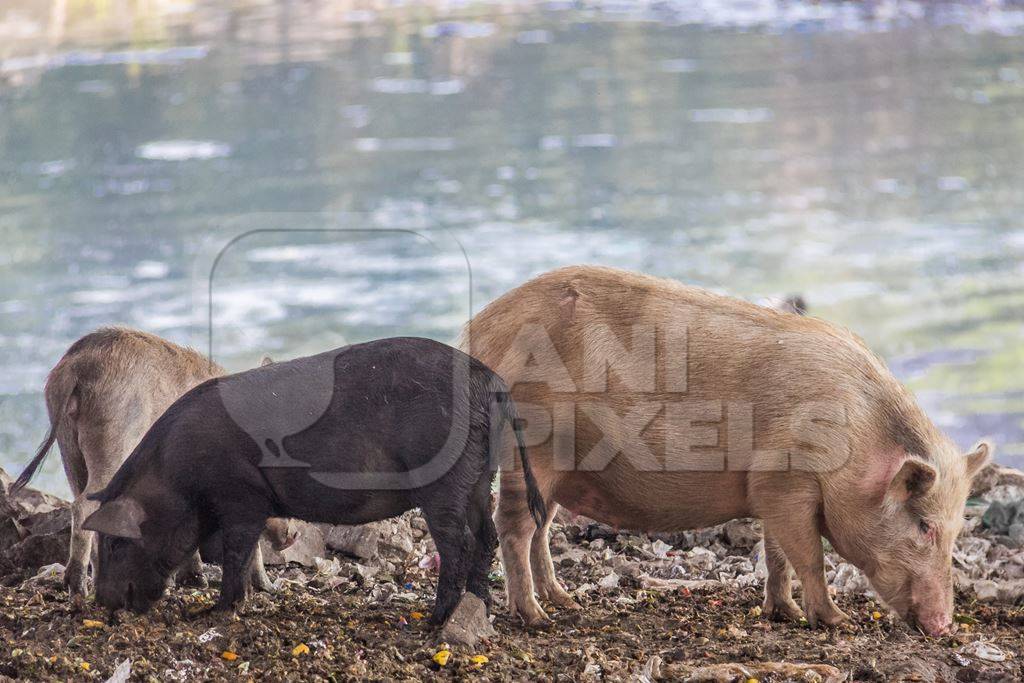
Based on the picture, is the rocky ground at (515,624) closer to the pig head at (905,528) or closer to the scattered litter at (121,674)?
the scattered litter at (121,674)

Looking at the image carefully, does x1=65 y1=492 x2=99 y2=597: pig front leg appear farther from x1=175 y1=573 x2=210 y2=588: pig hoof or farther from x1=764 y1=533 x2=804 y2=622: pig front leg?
x1=764 y1=533 x2=804 y2=622: pig front leg

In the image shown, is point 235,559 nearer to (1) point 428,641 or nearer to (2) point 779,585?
(1) point 428,641

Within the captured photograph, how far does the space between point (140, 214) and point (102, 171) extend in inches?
50.0

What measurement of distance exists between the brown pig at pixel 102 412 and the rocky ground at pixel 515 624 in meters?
0.16

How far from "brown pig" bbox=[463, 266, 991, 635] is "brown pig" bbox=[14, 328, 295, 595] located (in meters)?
1.11

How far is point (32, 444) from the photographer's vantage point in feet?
26.8

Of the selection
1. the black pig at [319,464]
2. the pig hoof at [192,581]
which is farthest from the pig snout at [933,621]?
the pig hoof at [192,581]

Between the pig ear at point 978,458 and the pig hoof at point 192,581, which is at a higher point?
the pig ear at point 978,458

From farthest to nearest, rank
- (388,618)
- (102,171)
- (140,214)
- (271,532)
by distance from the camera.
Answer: (102,171) → (140,214) → (271,532) → (388,618)

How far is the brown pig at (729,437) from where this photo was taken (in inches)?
179

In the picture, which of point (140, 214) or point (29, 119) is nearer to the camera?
point (140, 214)

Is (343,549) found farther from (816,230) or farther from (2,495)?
(816,230)

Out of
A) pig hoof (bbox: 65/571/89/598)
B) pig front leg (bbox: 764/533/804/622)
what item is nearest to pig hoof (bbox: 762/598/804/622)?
pig front leg (bbox: 764/533/804/622)

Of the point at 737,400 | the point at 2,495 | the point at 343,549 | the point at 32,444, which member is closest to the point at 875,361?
the point at 737,400
